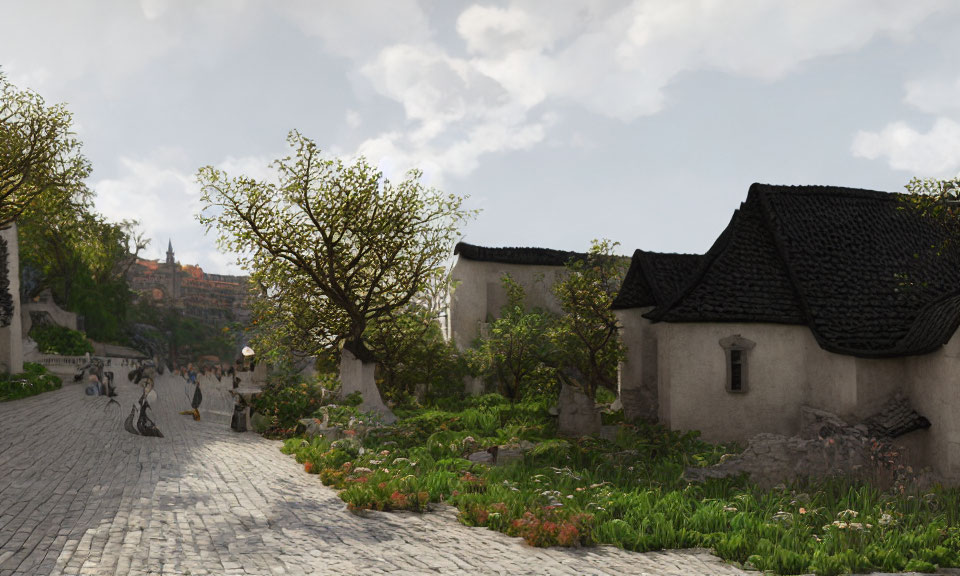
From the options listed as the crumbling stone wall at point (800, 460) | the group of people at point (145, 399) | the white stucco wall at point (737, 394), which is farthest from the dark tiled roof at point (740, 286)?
the group of people at point (145, 399)

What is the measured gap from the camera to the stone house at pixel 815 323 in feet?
47.4

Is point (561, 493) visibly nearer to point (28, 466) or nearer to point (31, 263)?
point (28, 466)

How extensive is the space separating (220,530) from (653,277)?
13887mm

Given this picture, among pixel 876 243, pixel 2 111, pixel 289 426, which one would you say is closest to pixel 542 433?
pixel 289 426

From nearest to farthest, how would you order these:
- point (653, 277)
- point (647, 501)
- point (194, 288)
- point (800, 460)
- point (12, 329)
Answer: point (647, 501) → point (800, 460) → point (653, 277) → point (12, 329) → point (194, 288)

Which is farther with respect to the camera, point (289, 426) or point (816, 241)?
point (289, 426)

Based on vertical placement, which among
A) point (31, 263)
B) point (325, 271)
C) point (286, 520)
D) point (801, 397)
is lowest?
point (286, 520)

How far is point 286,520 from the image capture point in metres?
9.85

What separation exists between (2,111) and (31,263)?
27960 mm

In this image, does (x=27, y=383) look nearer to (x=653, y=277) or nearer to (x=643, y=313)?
(x=643, y=313)

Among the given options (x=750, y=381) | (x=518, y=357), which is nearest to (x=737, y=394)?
(x=750, y=381)

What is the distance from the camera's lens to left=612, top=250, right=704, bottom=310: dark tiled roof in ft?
63.3

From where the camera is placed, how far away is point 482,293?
27547mm

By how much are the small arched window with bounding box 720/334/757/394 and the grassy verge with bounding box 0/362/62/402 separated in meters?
25.9
